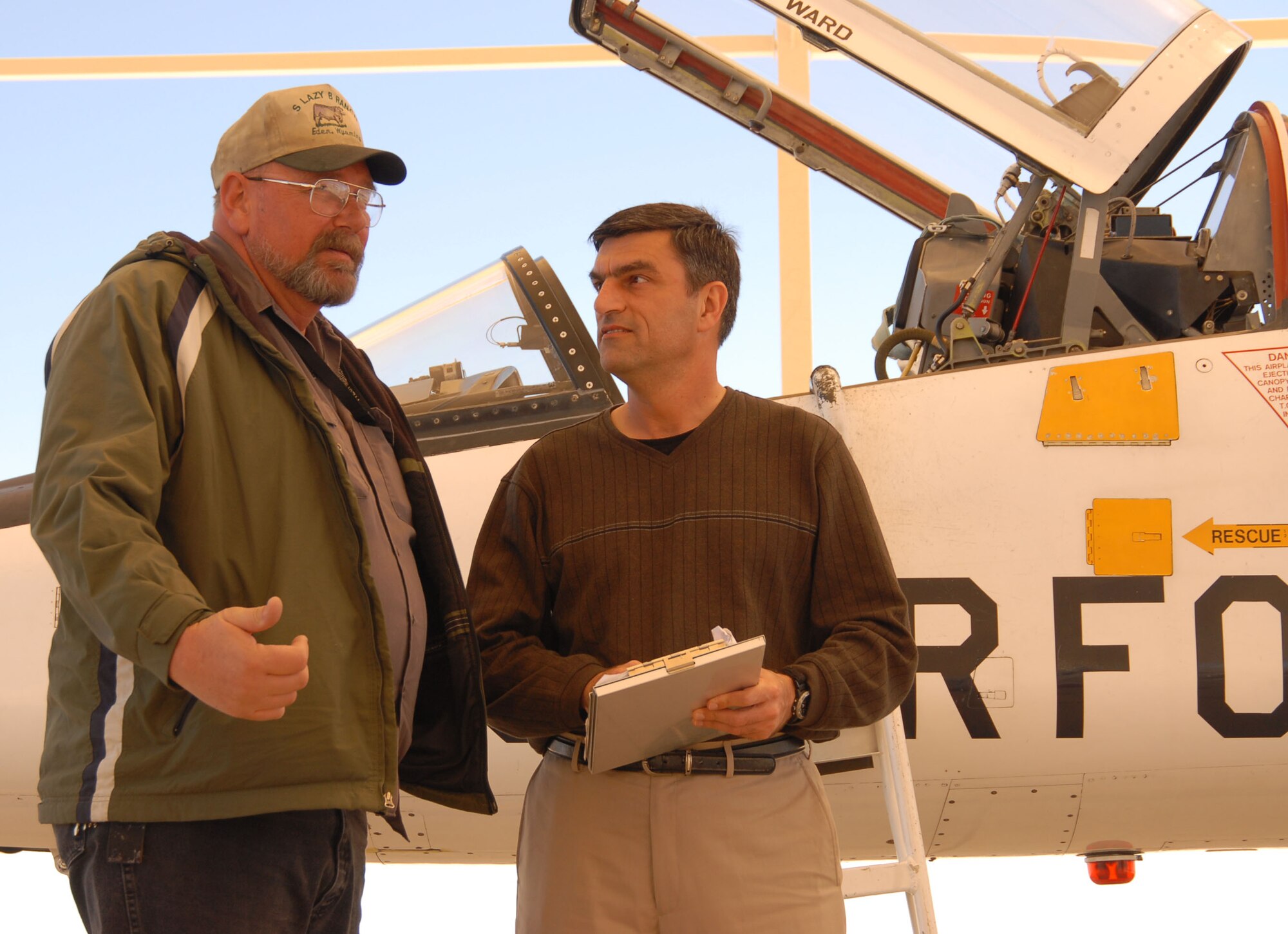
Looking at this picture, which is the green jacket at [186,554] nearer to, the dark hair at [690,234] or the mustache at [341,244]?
the mustache at [341,244]

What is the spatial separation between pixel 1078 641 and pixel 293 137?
89.2 inches

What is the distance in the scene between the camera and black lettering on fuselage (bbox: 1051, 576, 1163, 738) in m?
3.01

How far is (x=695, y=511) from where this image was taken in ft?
6.64

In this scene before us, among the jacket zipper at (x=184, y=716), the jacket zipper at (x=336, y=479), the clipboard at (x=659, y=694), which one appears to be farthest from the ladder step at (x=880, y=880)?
the jacket zipper at (x=184, y=716)

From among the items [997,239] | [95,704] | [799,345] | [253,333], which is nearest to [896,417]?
[997,239]

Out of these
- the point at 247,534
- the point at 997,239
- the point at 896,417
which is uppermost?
the point at 997,239

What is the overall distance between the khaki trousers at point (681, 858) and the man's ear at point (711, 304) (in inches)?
31.7

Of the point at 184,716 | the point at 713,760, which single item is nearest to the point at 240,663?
the point at 184,716

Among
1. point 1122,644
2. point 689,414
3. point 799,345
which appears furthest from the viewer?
point 799,345

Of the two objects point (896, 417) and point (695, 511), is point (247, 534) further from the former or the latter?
point (896, 417)

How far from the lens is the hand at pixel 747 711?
178cm

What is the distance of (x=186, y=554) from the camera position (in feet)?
5.22

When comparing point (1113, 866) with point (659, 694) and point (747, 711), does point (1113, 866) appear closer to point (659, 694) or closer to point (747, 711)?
point (747, 711)

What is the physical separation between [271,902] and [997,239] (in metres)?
3.21
